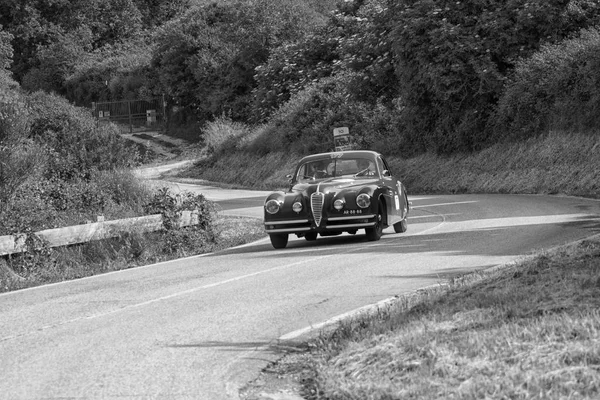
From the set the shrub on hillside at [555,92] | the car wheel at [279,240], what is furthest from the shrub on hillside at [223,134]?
the car wheel at [279,240]

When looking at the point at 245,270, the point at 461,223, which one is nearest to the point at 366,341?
the point at 245,270

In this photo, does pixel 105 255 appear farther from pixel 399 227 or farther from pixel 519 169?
pixel 519 169

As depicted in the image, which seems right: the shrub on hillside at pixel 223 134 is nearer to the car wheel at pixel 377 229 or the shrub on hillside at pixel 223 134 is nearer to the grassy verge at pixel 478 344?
the car wheel at pixel 377 229

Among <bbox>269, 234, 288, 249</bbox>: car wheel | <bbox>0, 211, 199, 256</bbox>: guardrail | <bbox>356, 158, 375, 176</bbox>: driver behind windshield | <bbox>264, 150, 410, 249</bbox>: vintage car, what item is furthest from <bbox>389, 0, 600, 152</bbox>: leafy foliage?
<bbox>269, 234, 288, 249</bbox>: car wheel

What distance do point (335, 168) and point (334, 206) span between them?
73.7 inches

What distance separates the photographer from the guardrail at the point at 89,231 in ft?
53.0

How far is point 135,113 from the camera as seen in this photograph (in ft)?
246

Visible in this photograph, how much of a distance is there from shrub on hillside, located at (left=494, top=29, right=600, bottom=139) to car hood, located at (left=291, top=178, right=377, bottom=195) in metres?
17.2

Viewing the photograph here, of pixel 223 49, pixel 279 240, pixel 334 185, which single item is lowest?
pixel 279 240

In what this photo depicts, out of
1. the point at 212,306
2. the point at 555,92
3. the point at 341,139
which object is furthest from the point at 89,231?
the point at 341,139

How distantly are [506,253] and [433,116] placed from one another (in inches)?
1092

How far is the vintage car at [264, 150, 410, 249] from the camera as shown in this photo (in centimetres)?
1845

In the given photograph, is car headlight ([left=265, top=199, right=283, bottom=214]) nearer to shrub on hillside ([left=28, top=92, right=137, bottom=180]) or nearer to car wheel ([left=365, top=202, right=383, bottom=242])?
car wheel ([left=365, top=202, right=383, bottom=242])

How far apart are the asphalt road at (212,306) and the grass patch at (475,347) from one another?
0.76m
